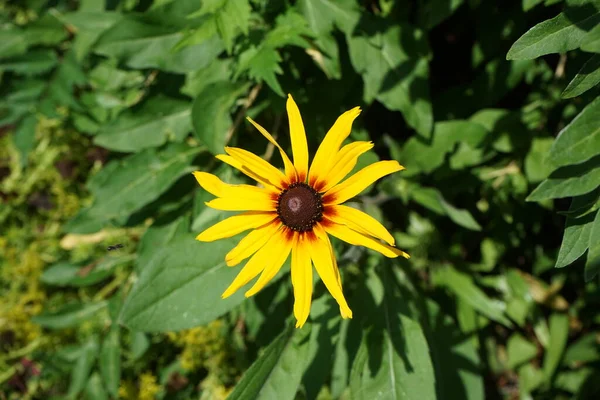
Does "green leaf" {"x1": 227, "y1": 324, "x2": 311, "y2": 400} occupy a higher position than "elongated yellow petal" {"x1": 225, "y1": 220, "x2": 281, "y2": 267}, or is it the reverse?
"elongated yellow petal" {"x1": 225, "y1": 220, "x2": 281, "y2": 267}

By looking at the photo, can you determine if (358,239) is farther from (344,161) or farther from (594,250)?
(594,250)

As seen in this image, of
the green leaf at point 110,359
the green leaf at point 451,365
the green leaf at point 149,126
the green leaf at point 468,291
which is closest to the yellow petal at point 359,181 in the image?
the green leaf at point 149,126

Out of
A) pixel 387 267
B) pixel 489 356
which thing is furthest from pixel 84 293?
pixel 489 356

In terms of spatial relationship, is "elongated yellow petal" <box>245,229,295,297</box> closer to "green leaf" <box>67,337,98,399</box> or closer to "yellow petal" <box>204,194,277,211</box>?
"yellow petal" <box>204,194,277,211</box>

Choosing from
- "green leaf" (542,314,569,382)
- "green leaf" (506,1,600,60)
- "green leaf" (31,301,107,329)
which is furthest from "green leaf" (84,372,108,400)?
"green leaf" (506,1,600,60)

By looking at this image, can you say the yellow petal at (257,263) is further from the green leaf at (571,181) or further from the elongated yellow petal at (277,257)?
the green leaf at (571,181)
